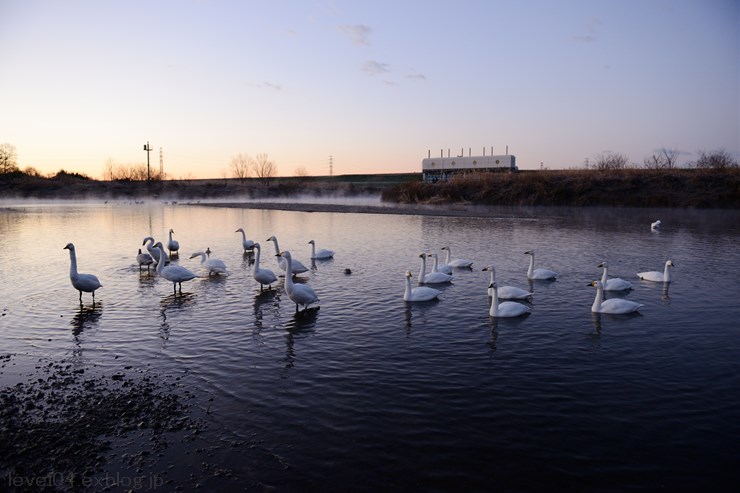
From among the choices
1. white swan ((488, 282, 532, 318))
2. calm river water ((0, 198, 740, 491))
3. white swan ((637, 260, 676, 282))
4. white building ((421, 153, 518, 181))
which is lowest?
calm river water ((0, 198, 740, 491))

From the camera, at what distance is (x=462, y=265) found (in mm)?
18453

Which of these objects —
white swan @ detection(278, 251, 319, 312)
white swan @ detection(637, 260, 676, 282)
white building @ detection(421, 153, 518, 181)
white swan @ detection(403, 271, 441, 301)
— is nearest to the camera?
white swan @ detection(278, 251, 319, 312)

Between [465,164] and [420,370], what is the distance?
93551mm

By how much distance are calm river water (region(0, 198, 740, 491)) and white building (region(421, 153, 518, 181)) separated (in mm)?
76957

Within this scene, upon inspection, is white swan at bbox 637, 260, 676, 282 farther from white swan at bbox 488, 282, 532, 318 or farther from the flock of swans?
white swan at bbox 488, 282, 532, 318

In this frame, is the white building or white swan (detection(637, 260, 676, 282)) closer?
white swan (detection(637, 260, 676, 282))

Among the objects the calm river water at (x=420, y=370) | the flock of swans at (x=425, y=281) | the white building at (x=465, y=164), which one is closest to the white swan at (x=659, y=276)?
the flock of swans at (x=425, y=281)

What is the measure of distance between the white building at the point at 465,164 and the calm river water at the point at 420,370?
77.0 meters

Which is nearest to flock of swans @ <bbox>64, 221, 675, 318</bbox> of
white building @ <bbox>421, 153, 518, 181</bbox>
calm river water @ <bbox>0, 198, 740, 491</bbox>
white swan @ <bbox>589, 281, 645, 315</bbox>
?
white swan @ <bbox>589, 281, 645, 315</bbox>

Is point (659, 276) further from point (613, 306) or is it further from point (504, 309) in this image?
point (504, 309)

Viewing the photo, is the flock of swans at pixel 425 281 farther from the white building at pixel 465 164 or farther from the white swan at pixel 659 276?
the white building at pixel 465 164

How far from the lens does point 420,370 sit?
29.5 feet

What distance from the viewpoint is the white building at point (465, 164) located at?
93875 millimetres

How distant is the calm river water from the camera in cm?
609
